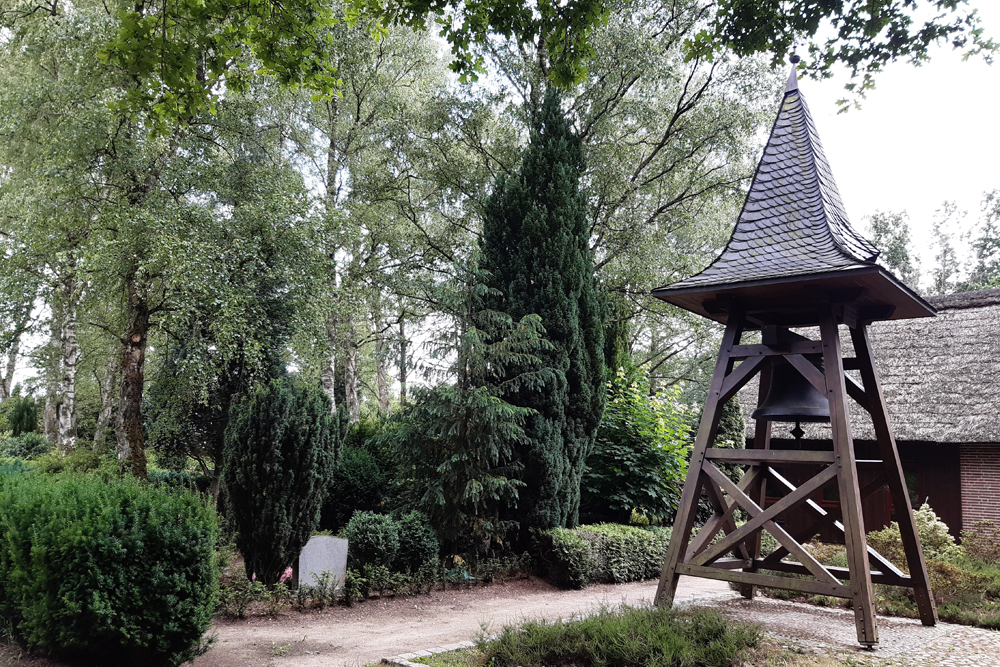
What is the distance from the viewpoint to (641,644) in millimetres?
4215

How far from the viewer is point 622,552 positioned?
9750mm

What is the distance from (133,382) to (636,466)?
8.62 m

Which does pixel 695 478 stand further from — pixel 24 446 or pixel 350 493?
pixel 24 446

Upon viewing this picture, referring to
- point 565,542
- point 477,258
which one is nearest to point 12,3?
point 477,258

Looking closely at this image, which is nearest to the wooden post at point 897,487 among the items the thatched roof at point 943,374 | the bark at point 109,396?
the thatched roof at point 943,374

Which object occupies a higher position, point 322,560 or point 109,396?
point 109,396

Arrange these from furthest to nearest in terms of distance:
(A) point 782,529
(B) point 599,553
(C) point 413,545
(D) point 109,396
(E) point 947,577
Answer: (D) point 109,396, (B) point 599,553, (C) point 413,545, (E) point 947,577, (A) point 782,529

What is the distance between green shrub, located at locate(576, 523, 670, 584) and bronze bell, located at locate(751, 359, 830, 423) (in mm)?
4009

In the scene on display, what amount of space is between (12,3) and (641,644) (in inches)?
758

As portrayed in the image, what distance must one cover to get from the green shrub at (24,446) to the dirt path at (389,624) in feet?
49.6

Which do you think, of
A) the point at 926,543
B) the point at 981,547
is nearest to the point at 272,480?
the point at 926,543

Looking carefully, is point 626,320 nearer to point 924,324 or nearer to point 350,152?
point 924,324

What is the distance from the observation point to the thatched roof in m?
11.8

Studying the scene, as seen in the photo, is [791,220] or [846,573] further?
[791,220]
